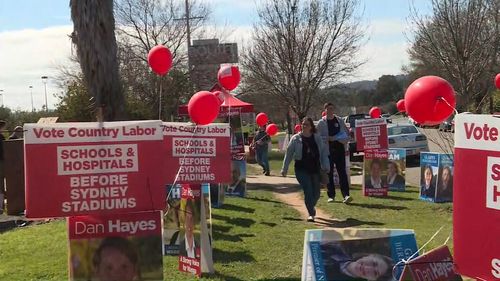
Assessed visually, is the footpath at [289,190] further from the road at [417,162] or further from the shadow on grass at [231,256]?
the shadow on grass at [231,256]

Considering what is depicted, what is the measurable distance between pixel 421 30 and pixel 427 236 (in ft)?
28.8

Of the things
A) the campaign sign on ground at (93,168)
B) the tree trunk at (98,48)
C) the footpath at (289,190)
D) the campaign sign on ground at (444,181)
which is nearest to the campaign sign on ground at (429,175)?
the campaign sign on ground at (444,181)

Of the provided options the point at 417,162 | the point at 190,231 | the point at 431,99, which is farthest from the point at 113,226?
the point at 417,162

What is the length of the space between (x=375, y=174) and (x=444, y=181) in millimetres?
1828

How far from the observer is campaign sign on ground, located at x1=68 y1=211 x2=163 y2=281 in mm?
4449

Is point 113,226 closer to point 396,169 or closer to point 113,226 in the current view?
point 113,226

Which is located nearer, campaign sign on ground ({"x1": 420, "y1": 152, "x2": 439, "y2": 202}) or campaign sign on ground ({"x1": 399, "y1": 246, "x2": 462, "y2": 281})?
campaign sign on ground ({"x1": 399, "y1": 246, "x2": 462, "y2": 281})

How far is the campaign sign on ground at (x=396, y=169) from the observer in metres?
13.9

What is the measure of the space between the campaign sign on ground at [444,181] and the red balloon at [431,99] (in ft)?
24.4

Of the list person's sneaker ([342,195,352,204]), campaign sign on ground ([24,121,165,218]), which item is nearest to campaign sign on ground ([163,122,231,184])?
campaign sign on ground ([24,121,165,218])

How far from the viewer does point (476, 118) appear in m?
3.97

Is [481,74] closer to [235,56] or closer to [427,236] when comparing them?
[427,236]

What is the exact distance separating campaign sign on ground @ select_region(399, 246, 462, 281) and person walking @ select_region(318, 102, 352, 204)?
7.36 metres

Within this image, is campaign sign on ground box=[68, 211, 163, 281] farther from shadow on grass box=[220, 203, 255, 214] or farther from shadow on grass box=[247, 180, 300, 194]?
Result: shadow on grass box=[247, 180, 300, 194]
